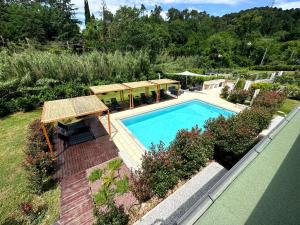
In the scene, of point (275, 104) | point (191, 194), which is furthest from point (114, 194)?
point (275, 104)

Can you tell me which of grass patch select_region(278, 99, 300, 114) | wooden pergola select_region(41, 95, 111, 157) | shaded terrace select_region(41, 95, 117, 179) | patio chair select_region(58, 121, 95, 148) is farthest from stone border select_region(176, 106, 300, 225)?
grass patch select_region(278, 99, 300, 114)

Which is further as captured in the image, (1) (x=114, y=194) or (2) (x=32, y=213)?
(1) (x=114, y=194)

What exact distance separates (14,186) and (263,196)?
7023 mm

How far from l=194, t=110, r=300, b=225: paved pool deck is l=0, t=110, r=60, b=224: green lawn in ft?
14.4

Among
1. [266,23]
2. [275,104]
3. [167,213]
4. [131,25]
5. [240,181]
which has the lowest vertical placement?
[167,213]

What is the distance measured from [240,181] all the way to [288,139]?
2.45m

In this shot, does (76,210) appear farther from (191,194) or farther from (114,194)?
(191,194)

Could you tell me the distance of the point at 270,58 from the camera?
38781 millimetres

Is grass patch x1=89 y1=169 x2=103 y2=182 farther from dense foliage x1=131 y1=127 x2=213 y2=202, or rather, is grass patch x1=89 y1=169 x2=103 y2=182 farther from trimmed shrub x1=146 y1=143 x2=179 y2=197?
trimmed shrub x1=146 y1=143 x2=179 y2=197

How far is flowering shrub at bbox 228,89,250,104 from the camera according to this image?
42.1 ft

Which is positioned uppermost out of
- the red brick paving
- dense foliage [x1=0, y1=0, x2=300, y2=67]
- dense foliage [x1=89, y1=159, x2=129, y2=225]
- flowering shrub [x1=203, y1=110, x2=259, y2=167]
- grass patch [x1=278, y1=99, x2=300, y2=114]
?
dense foliage [x1=0, y1=0, x2=300, y2=67]

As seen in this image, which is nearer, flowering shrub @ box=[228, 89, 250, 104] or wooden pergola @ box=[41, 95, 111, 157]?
wooden pergola @ box=[41, 95, 111, 157]

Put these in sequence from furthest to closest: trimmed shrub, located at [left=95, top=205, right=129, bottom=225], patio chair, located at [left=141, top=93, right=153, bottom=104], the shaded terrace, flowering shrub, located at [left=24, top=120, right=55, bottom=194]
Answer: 1. patio chair, located at [left=141, top=93, right=153, bottom=104]
2. the shaded terrace
3. flowering shrub, located at [left=24, top=120, right=55, bottom=194]
4. trimmed shrub, located at [left=95, top=205, right=129, bottom=225]

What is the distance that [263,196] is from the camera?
7.36 feet
